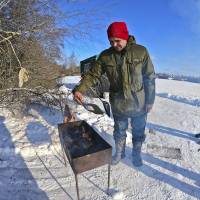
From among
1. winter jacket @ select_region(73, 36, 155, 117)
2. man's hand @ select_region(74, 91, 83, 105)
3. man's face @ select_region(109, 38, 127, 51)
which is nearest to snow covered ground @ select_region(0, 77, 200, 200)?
winter jacket @ select_region(73, 36, 155, 117)

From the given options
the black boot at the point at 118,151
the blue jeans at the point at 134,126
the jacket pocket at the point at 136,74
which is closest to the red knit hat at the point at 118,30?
the jacket pocket at the point at 136,74

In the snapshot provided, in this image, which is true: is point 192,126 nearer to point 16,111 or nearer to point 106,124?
point 106,124

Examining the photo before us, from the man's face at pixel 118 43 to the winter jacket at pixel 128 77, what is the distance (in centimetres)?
6

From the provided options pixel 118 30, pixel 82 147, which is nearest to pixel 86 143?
pixel 82 147

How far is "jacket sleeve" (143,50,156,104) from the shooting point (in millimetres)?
3566

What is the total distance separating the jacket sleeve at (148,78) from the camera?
3566 millimetres

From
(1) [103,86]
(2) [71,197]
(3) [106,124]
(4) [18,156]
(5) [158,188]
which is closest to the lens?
(2) [71,197]

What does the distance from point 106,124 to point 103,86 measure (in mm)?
3638

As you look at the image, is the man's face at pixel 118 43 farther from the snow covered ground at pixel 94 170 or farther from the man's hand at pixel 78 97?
the snow covered ground at pixel 94 170

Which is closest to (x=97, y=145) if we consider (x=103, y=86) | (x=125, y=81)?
(x=125, y=81)

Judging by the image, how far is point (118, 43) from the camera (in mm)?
3408

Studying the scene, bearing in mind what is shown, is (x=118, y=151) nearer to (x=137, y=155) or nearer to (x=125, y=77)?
(x=137, y=155)

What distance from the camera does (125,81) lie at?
3529 mm

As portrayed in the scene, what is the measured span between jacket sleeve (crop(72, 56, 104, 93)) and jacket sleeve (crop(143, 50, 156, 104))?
0.62 meters
